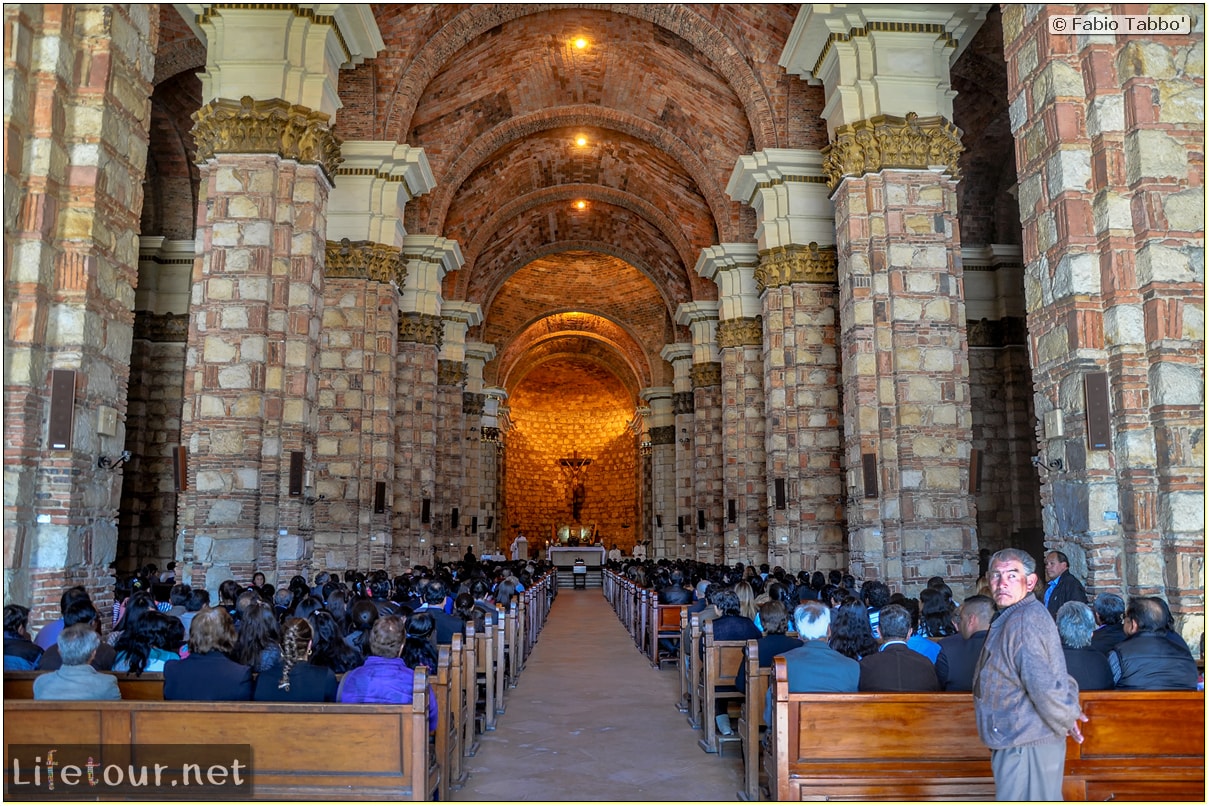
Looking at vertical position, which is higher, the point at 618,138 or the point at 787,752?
the point at 618,138

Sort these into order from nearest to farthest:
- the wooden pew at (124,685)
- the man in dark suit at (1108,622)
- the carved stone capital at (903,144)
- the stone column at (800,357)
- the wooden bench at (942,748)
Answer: the wooden bench at (942,748) < the wooden pew at (124,685) < the man in dark suit at (1108,622) < the carved stone capital at (903,144) < the stone column at (800,357)

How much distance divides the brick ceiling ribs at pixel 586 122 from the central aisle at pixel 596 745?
424 inches

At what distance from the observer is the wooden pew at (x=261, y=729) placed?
453 cm

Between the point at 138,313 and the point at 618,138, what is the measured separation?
13.9 meters

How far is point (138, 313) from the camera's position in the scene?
61.6ft

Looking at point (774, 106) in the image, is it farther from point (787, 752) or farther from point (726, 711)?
point (787, 752)

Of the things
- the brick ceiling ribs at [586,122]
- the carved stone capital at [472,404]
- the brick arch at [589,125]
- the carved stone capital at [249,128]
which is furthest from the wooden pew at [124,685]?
the carved stone capital at [472,404]

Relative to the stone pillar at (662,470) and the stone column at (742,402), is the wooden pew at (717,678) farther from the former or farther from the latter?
the stone pillar at (662,470)

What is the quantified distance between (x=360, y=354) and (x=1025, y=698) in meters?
14.3

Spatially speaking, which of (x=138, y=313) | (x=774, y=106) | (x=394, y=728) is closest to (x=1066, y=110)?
(x=394, y=728)

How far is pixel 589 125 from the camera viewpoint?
2619 cm

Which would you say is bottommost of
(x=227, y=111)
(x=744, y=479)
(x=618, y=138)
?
(x=744, y=479)

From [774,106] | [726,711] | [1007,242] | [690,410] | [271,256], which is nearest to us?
[726,711]

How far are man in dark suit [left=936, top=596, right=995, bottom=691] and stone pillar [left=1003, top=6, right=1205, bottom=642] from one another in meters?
2.14
